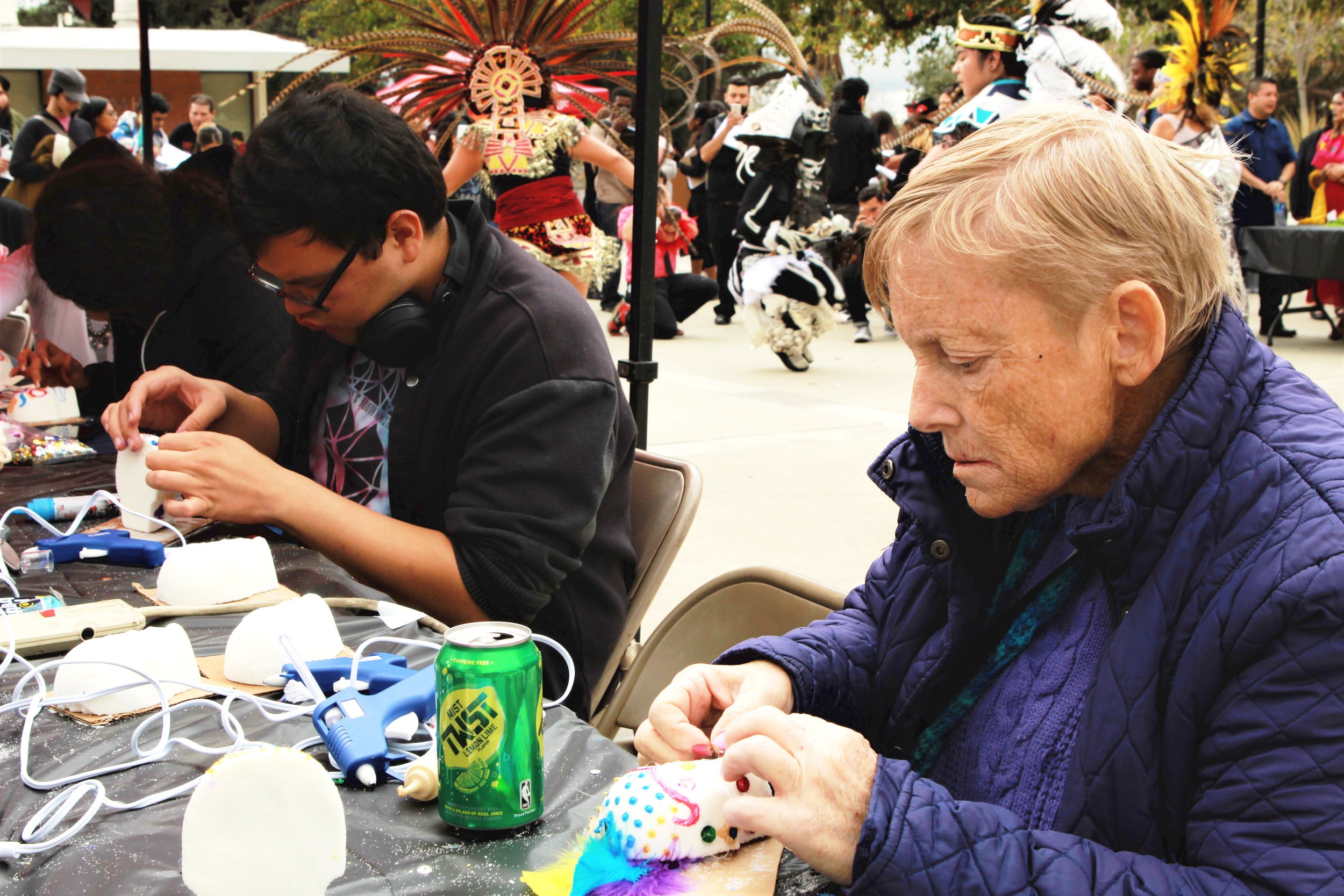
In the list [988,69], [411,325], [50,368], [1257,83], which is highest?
[1257,83]

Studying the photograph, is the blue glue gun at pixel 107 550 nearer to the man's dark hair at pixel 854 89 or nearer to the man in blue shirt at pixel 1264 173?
the man's dark hair at pixel 854 89

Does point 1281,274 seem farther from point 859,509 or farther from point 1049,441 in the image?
point 1049,441

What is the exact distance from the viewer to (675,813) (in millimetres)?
929

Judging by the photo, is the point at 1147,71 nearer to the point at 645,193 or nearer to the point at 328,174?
the point at 645,193

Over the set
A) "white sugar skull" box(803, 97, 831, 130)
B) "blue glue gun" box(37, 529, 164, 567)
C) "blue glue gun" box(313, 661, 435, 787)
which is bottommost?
"blue glue gun" box(37, 529, 164, 567)

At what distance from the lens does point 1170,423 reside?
3.17 feet

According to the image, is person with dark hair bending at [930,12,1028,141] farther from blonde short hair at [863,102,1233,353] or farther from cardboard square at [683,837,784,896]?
cardboard square at [683,837,784,896]

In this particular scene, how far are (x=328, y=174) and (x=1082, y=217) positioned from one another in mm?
1254

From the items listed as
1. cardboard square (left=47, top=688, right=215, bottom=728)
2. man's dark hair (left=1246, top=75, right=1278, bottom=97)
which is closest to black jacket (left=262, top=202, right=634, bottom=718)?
cardboard square (left=47, top=688, right=215, bottom=728)

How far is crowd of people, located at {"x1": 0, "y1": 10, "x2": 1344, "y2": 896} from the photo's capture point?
0.88 metres

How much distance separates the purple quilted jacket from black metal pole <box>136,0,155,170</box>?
3.22 metres

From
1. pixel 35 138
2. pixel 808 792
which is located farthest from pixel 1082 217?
pixel 35 138

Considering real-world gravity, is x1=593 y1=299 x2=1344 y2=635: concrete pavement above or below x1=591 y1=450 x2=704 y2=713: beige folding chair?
below

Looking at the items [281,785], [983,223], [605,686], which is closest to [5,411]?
[605,686]
